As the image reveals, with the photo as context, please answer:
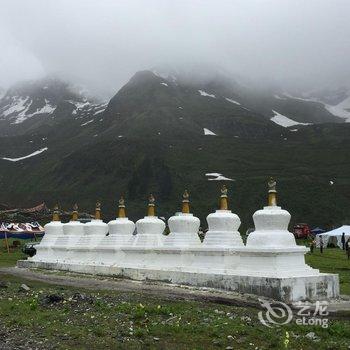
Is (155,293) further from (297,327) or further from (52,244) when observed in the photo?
(52,244)

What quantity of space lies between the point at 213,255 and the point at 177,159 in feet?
276

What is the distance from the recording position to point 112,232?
29250mm

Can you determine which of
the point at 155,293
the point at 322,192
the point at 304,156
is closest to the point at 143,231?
the point at 155,293

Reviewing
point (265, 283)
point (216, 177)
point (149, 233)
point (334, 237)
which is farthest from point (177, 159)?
point (265, 283)

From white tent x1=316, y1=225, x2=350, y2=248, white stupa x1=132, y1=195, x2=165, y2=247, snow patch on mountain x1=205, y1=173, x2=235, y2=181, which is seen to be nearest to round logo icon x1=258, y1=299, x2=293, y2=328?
white stupa x1=132, y1=195, x2=165, y2=247

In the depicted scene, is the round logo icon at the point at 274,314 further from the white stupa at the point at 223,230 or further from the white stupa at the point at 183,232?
the white stupa at the point at 183,232

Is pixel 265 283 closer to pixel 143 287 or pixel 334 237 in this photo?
pixel 143 287

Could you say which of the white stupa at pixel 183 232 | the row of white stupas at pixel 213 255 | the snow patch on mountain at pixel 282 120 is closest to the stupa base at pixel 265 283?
the row of white stupas at pixel 213 255

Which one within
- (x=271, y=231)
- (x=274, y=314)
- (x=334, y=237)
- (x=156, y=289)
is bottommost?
(x=274, y=314)

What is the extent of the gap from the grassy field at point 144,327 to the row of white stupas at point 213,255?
9.68 ft

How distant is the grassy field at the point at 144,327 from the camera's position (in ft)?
37.5

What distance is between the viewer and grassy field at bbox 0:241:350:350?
37.5ft

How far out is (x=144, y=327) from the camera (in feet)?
41.4

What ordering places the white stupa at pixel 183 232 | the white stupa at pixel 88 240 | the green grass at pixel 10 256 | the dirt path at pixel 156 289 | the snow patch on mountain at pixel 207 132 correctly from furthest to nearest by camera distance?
the snow patch on mountain at pixel 207 132, the green grass at pixel 10 256, the white stupa at pixel 88 240, the white stupa at pixel 183 232, the dirt path at pixel 156 289
